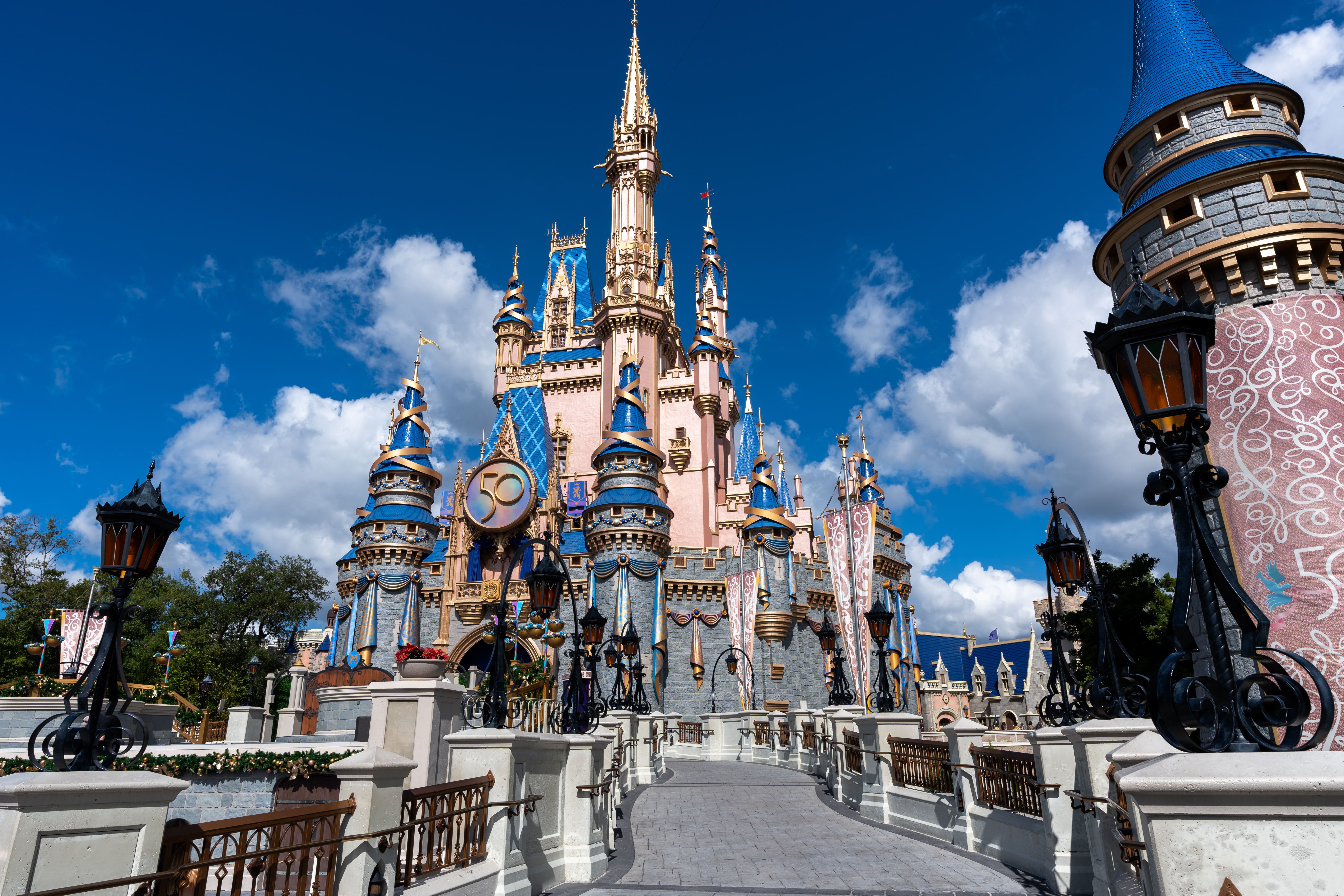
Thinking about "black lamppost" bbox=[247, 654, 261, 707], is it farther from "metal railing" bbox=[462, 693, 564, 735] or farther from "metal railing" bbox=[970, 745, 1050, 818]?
"metal railing" bbox=[970, 745, 1050, 818]

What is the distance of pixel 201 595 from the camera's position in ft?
174

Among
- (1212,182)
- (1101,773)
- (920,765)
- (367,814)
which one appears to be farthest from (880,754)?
(1212,182)

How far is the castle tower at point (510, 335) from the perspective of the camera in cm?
5125

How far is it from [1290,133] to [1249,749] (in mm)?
16927

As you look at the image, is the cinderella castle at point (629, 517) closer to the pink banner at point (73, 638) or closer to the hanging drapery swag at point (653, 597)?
the hanging drapery swag at point (653, 597)

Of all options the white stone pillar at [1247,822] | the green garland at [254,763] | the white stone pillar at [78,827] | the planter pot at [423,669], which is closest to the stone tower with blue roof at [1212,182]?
the white stone pillar at [1247,822]

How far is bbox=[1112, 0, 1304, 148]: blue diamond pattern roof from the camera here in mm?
15492

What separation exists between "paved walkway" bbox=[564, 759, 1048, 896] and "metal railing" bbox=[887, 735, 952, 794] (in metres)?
0.89

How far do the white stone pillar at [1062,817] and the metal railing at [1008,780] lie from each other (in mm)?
191

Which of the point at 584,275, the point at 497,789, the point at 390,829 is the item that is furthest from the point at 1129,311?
the point at 584,275

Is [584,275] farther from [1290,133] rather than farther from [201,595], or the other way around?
[1290,133]

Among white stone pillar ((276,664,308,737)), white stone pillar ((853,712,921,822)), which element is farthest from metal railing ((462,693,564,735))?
white stone pillar ((276,664,308,737))

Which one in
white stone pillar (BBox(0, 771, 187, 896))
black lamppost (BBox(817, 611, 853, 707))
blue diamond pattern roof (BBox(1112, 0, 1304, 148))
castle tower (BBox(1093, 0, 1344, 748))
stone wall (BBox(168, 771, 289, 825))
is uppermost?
blue diamond pattern roof (BBox(1112, 0, 1304, 148))

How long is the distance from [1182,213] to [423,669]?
55.0 feet
